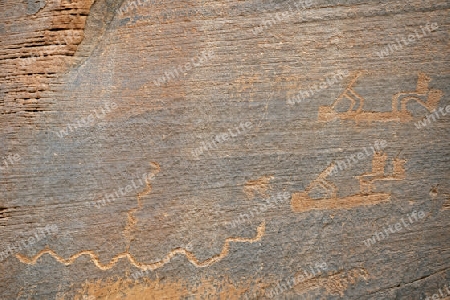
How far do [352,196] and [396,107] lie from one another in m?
0.82

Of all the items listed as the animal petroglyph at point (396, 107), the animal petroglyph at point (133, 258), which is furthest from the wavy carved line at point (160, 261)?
the animal petroglyph at point (396, 107)

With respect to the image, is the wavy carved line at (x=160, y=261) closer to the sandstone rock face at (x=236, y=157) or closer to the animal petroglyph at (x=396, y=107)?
the sandstone rock face at (x=236, y=157)

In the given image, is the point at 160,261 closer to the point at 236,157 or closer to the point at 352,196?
the point at 236,157

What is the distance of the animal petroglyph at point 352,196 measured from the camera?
3.65 metres

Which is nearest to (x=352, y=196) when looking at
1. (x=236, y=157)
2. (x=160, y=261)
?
(x=236, y=157)

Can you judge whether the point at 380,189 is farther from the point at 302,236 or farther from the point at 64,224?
the point at 64,224

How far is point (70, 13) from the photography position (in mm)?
4031

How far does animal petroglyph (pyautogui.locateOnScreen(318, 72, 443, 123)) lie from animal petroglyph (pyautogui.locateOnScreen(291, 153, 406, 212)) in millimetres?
328

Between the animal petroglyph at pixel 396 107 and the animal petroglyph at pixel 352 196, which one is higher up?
the animal petroglyph at pixel 396 107

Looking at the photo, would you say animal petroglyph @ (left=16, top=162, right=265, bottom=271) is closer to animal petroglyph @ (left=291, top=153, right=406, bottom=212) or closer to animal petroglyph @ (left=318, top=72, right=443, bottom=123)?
animal petroglyph @ (left=291, top=153, right=406, bottom=212)

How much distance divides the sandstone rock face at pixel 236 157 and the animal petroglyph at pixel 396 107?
0.01m

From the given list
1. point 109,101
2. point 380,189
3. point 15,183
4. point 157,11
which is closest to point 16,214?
point 15,183

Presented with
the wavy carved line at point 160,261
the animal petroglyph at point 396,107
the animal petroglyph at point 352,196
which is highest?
the animal petroglyph at point 396,107

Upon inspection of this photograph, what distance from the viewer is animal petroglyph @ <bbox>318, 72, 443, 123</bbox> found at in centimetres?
372
